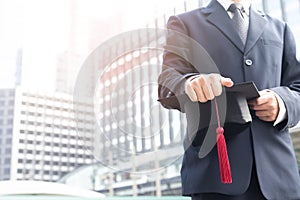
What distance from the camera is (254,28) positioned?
1.69 ft

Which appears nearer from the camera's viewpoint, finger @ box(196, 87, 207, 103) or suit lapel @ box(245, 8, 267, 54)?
finger @ box(196, 87, 207, 103)

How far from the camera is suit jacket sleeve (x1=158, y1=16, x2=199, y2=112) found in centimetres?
44

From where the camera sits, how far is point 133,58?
2.80 feet

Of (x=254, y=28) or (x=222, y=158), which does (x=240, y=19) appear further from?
(x=222, y=158)

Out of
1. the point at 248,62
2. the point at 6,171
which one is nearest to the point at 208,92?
the point at 248,62

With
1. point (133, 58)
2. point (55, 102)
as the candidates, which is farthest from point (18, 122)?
point (133, 58)

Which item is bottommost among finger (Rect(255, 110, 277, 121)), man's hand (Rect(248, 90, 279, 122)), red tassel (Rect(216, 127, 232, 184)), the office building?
red tassel (Rect(216, 127, 232, 184))

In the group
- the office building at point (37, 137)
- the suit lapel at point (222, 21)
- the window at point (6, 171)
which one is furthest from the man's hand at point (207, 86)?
the window at point (6, 171)

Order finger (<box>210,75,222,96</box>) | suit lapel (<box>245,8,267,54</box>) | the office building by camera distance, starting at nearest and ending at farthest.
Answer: finger (<box>210,75,222,96</box>) < suit lapel (<box>245,8,267,54</box>) < the office building

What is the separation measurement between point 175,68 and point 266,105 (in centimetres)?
13

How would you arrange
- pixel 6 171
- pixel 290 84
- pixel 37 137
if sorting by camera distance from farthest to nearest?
pixel 37 137
pixel 6 171
pixel 290 84

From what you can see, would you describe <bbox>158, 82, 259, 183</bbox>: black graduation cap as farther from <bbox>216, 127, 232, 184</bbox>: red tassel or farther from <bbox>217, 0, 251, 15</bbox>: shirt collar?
<bbox>217, 0, 251, 15</bbox>: shirt collar

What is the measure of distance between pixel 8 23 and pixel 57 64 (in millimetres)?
502

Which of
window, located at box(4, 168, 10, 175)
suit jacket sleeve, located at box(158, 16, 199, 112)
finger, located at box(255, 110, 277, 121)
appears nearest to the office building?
window, located at box(4, 168, 10, 175)
